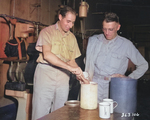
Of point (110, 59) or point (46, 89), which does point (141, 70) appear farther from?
point (46, 89)

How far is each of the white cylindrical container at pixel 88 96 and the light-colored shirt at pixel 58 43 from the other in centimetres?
94

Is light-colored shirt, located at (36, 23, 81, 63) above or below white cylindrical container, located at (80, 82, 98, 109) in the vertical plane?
above

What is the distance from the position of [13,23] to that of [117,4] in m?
3.60

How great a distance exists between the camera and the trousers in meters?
2.40

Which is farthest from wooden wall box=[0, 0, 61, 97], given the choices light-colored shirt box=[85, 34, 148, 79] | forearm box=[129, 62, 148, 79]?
forearm box=[129, 62, 148, 79]

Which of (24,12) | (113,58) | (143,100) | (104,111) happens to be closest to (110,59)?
(113,58)

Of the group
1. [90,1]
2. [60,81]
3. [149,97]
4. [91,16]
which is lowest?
[149,97]

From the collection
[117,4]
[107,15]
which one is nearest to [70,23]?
[107,15]

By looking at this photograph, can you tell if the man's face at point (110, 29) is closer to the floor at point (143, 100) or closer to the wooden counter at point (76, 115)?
the wooden counter at point (76, 115)

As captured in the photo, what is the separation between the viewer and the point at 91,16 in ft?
17.2

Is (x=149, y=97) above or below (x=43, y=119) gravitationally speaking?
below

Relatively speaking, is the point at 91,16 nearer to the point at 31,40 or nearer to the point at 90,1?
the point at 90,1

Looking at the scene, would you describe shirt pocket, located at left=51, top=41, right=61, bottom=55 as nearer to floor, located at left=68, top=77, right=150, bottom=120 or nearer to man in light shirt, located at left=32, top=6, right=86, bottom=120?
man in light shirt, located at left=32, top=6, right=86, bottom=120

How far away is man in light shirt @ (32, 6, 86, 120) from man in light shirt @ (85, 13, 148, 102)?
366 mm
